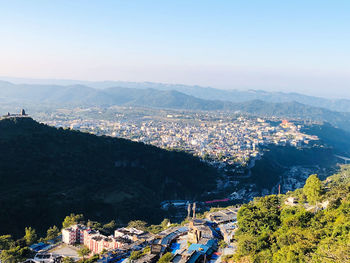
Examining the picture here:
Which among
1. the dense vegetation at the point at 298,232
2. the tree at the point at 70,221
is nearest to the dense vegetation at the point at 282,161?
the tree at the point at 70,221

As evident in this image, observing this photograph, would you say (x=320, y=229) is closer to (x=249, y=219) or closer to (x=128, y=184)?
(x=249, y=219)

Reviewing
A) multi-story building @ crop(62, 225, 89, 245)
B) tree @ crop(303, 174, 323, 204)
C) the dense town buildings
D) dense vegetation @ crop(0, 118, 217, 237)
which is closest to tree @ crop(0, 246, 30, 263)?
multi-story building @ crop(62, 225, 89, 245)

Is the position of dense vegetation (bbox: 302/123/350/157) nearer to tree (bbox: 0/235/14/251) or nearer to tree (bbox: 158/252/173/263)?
tree (bbox: 158/252/173/263)

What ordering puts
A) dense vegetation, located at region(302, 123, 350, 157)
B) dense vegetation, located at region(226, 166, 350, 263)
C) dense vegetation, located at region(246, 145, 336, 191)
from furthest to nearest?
dense vegetation, located at region(302, 123, 350, 157) < dense vegetation, located at region(246, 145, 336, 191) < dense vegetation, located at region(226, 166, 350, 263)

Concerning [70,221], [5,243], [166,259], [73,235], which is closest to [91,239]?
[73,235]

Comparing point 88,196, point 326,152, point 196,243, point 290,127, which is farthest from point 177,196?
point 290,127
